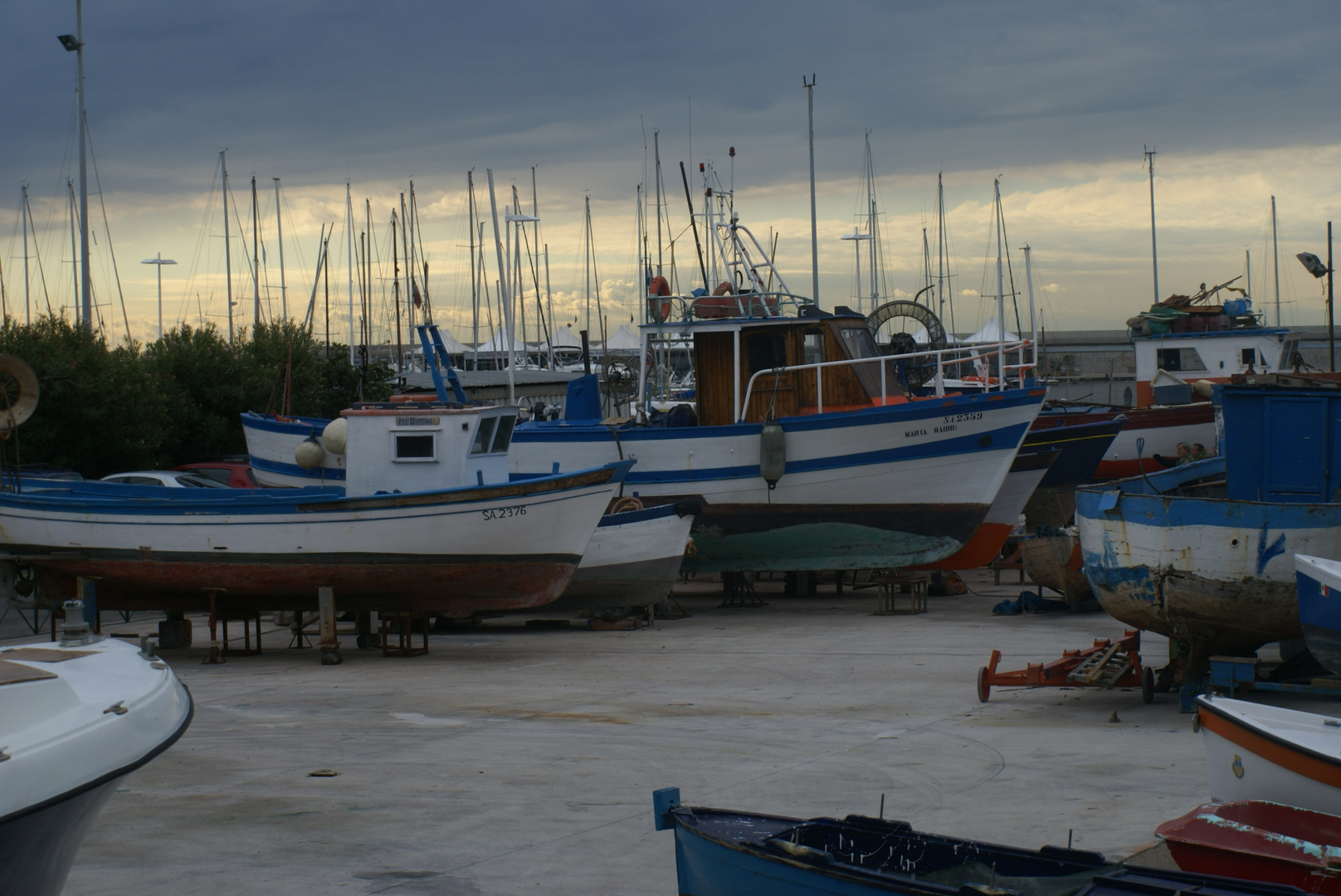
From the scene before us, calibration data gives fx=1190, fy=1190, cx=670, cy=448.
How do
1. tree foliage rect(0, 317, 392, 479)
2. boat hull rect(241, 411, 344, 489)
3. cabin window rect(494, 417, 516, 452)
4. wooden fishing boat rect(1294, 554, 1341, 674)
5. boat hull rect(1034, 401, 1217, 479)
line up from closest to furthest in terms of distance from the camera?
wooden fishing boat rect(1294, 554, 1341, 674), cabin window rect(494, 417, 516, 452), boat hull rect(241, 411, 344, 489), tree foliage rect(0, 317, 392, 479), boat hull rect(1034, 401, 1217, 479)

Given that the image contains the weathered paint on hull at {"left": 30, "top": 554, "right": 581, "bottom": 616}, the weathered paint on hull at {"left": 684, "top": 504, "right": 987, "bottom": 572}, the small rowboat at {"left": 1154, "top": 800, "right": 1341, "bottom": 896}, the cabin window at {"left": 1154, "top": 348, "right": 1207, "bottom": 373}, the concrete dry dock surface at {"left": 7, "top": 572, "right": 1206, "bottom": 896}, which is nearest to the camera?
the small rowboat at {"left": 1154, "top": 800, "right": 1341, "bottom": 896}

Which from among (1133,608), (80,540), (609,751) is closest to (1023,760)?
(1133,608)

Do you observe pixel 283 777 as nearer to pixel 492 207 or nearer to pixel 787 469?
pixel 787 469

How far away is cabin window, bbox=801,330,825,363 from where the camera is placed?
1655 centimetres

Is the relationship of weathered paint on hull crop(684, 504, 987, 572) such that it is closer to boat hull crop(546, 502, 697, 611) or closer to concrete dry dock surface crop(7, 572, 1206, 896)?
boat hull crop(546, 502, 697, 611)

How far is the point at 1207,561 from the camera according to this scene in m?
8.09

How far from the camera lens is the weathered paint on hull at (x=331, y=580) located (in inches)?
483

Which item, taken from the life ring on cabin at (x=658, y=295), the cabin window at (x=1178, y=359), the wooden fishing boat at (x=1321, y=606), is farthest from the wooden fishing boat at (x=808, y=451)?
the cabin window at (x=1178, y=359)

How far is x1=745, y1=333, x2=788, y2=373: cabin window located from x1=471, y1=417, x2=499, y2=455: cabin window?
15.4 feet

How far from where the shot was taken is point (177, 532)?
12.4 m

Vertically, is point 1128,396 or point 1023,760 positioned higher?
point 1128,396

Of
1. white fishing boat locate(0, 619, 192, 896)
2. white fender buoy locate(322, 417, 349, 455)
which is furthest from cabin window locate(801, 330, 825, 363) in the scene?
white fishing boat locate(0, 619, 192, 896)

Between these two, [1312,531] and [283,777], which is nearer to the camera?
[283,777]

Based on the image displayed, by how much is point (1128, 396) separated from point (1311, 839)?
926 inches
